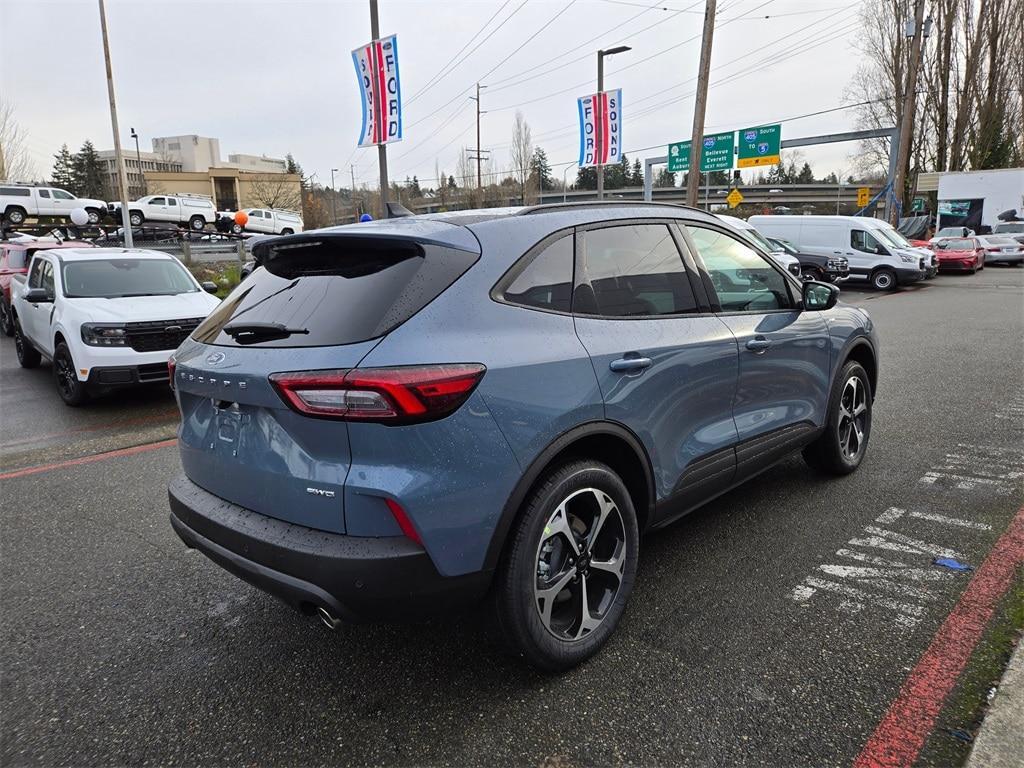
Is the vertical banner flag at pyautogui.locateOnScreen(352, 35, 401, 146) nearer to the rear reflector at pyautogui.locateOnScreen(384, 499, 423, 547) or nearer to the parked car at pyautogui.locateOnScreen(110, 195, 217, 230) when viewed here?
the rear reflector at pyautogui.locateOnScreen(384, 499, 423, 547)

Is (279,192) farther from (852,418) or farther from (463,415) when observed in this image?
(463,415)

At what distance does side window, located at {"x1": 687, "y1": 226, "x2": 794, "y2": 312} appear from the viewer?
3416 millimetres

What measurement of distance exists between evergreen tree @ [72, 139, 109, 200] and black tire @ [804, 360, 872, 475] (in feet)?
279

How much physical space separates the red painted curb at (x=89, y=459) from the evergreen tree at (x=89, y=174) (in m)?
81.3

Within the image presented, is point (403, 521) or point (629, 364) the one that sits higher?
point (629, 364)

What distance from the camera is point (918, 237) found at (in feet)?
127

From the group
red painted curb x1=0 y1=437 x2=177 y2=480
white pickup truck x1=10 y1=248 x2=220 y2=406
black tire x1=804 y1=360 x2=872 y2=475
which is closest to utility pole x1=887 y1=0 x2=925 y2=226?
black tire x1=804 y1=360 x2=872 y2=475

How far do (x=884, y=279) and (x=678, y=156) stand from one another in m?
21.6

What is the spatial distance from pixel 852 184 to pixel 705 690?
10095 centimetres

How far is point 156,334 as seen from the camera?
698 centimetres

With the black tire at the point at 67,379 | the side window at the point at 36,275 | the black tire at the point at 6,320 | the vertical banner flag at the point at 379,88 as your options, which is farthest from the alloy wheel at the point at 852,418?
the black tire at the point at 6,320

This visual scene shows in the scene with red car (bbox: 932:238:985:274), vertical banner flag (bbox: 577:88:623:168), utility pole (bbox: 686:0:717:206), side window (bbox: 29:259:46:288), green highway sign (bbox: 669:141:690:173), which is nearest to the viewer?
side window (bbox: 29:259:46:288)

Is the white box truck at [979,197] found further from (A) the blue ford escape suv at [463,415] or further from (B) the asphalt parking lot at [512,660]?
(A) the blue ford escape suv at [463,415]

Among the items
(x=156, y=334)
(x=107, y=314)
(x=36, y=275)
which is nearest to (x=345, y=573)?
(x=156, y=334)
